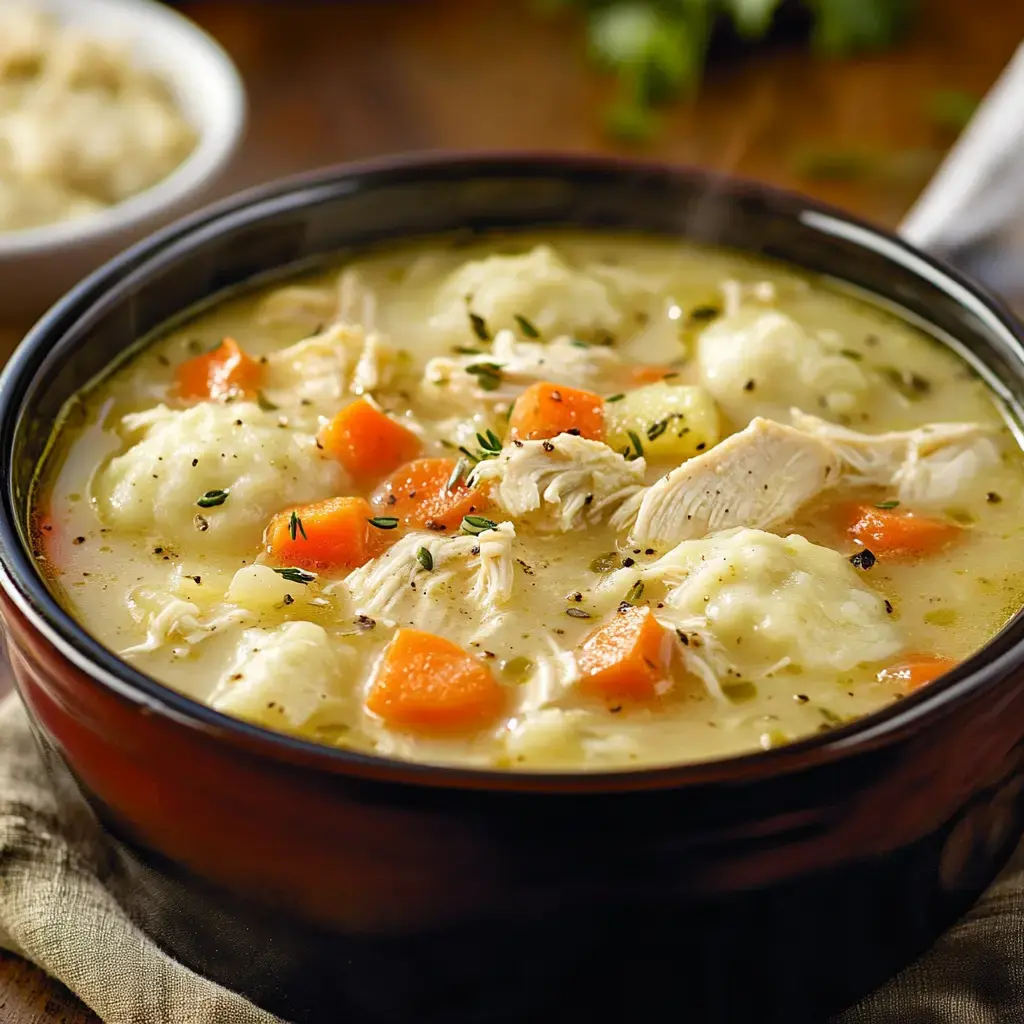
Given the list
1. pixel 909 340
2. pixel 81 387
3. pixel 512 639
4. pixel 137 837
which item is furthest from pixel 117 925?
pixel 909 340

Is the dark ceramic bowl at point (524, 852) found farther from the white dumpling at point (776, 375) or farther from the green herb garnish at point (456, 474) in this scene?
the white dumpling at point (776, 375)

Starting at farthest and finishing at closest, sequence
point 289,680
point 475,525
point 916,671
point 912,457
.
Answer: point 912,457 < point 475,525 < point 916,671 < point 289,680

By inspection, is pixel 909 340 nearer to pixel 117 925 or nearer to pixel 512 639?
pixel 512 639

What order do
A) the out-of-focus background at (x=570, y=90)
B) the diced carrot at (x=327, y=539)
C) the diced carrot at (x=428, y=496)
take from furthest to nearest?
the out-of-focus background at (x=570, y=90) < the diced carrot at (x=428, y=496) < the diced carrot at (x=327, y=539)

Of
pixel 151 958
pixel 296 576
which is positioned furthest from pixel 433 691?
pixel 151 958

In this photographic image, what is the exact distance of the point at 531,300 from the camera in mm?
3199

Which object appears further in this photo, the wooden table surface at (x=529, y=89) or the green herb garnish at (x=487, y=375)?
the wooden table surface at (x=529, y=89)

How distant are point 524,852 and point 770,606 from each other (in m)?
0.70

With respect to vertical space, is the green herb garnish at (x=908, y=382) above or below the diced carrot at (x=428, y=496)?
above

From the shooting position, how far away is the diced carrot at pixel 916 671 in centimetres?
236

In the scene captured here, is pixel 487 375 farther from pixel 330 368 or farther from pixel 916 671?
pixel 916 671

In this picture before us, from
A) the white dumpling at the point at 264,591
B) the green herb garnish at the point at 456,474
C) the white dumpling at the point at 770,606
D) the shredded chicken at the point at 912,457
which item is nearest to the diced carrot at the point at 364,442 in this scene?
the green herb garnish at the point at 456,474

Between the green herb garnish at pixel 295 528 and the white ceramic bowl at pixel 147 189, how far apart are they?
62.3 inches

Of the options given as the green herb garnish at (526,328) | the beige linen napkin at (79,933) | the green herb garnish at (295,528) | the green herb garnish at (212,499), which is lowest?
the beige linen napkin at (79,933)
